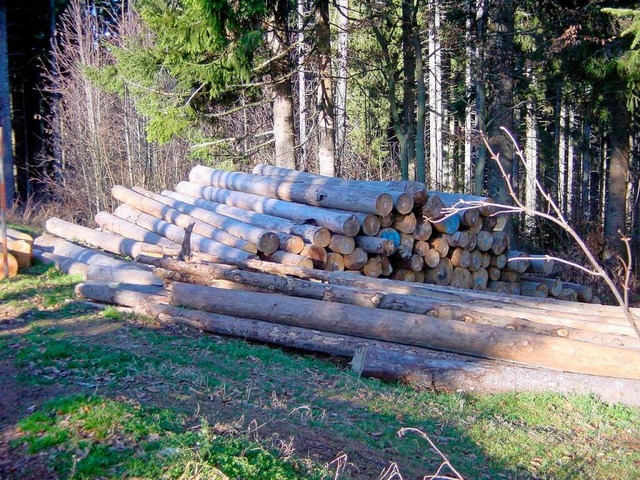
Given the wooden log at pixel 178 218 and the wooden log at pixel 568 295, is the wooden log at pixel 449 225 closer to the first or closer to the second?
the wooden log at pixel 568 295

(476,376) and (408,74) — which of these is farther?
(408,74)

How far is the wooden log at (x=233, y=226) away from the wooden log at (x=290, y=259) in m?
0.12

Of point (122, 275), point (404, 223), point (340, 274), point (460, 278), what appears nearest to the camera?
point (340, 274)

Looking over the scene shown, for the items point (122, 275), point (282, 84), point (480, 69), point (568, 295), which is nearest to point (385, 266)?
point (122, 275)

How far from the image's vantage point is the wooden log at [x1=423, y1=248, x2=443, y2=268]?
11.4m

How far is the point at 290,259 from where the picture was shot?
10008 millimetres

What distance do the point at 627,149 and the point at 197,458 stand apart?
55.3 ft

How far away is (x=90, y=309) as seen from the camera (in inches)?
345

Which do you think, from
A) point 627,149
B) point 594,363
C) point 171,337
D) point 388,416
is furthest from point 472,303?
point 627,149

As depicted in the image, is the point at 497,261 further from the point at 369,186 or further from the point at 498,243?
the point at 369,186

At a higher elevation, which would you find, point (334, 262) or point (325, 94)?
point (325, 94)

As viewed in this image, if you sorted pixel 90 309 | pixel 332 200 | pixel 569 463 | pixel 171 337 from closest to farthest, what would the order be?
pixel 569 463 → pixel 171 337 → pixel 90 309 → pixel 332 200

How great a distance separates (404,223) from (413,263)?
2.53 feet

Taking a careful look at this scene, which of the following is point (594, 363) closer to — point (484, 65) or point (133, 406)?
point (133, 406)
